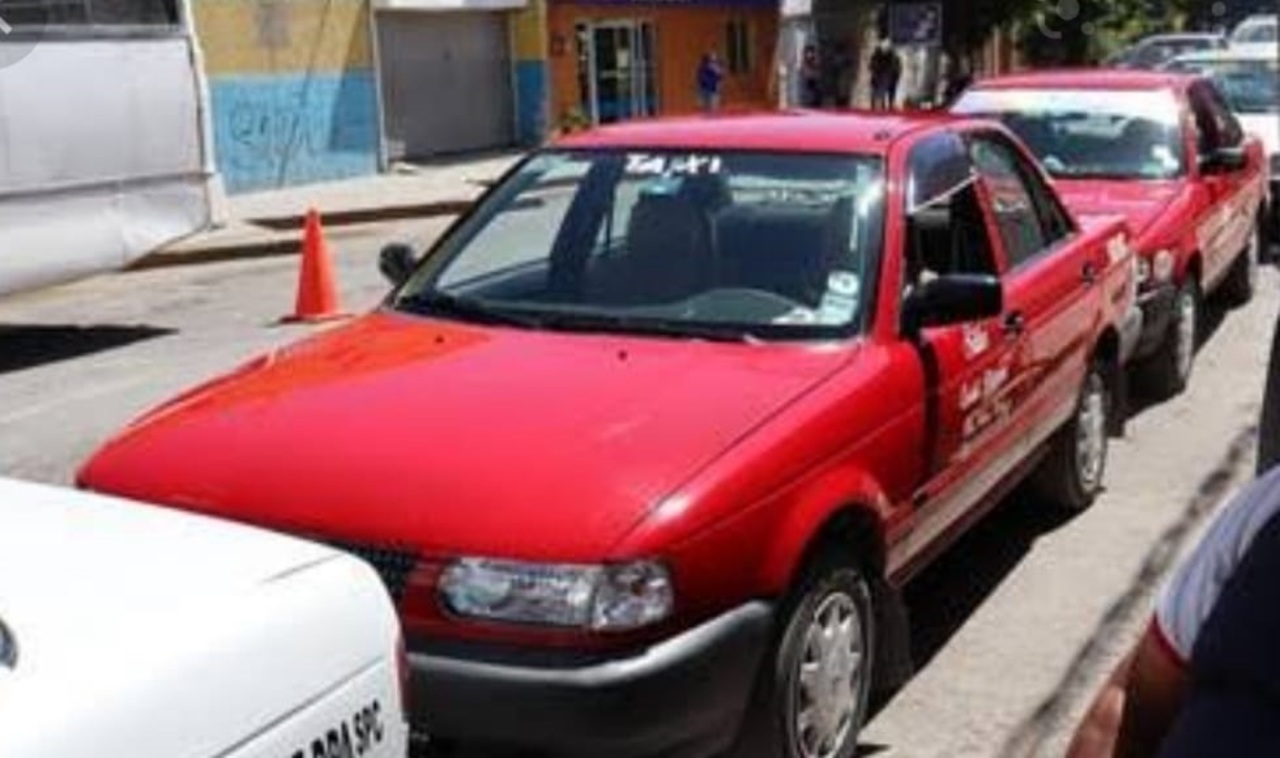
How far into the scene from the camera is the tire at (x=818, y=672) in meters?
4.32

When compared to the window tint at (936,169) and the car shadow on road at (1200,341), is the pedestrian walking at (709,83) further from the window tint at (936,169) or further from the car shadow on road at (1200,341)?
the window tint at (936,169)

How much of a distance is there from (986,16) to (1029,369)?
3830 cm

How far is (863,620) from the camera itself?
474 centimetres

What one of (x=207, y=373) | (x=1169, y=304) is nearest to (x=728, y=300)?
(x=1169, y=304)

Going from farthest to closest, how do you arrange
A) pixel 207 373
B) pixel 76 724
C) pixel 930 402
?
1. pixel 207 373
2. pixel 930 402
3. pixel 76 724

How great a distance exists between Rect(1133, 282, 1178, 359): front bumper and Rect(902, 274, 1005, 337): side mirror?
358 cm

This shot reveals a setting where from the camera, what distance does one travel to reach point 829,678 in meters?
4.57

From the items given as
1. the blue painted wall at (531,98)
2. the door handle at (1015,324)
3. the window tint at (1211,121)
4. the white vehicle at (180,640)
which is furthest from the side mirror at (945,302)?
the blue painted wall at (531,98)

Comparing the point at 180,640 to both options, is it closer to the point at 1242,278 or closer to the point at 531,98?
the point at 1242,278

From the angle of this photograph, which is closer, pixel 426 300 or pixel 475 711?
pixel 475 711

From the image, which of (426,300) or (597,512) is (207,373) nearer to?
(426,300)

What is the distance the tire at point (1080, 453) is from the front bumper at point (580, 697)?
3.19m

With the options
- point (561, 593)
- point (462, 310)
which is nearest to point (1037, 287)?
point (462, 310)

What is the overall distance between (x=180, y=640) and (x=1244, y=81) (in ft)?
52.8
